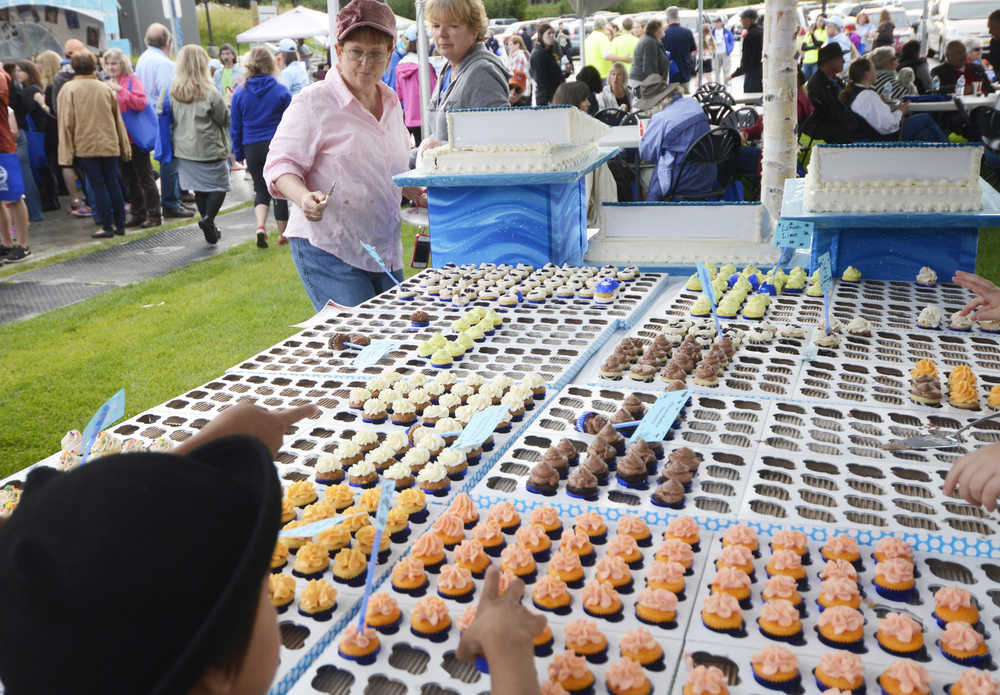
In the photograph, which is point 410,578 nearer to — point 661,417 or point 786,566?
point 786,566

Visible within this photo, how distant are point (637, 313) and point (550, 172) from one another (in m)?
0.98

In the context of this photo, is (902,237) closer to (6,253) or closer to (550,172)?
(550,172)

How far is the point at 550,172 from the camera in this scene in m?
3.79

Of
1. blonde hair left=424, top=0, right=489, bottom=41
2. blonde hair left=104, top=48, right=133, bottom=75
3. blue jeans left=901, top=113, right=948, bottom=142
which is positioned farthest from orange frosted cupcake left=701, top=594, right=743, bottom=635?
blonde hair left=104, top=48, right=133, bottom=75

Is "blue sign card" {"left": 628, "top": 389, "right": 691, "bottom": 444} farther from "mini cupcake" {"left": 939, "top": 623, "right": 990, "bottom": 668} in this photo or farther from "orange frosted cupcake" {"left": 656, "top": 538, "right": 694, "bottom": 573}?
"mini cupcake" {"left": 939, "top": 623, "right": 990, "bottom": 668}

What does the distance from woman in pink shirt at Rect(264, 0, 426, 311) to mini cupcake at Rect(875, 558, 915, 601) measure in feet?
7.59

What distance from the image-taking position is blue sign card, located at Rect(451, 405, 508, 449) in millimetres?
1983

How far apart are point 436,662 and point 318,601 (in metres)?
0.26

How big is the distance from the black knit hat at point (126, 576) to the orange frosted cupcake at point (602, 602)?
689 millimetres

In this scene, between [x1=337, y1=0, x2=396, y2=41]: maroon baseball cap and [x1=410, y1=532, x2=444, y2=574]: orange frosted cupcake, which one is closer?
[x1=410, y1=532, x2=444, y2=574]: orange frosted cupcake

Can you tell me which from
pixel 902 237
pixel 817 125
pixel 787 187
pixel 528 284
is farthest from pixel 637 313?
pixel 817 125

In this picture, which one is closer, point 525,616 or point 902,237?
point 525,616

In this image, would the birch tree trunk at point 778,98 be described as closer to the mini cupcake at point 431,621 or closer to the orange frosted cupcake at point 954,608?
the orange frosted cupcake at point 954,608

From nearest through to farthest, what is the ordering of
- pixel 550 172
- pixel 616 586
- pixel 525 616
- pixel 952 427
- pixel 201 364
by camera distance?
pixel 525 616 < pixel 616 586 < pixel 952 427 < pixel 550 172 < pixel 201 364
